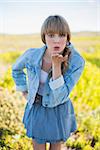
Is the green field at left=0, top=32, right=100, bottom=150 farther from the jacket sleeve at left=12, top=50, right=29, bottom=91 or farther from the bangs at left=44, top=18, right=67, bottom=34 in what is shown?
the bangs at left=44, top=18, right=67, bottom=34

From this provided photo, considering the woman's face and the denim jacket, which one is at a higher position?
the woman's face

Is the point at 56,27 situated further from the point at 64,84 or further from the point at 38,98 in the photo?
the point at 38,98

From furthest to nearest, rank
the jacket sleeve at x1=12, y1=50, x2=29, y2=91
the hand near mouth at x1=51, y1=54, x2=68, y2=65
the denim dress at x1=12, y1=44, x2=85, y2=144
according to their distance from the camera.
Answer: the jacket sleeve at x1=12, y1=50, x2=29, y2=91, the denim dress at x1=12, y1=44, x2=85, y2=144, the hand near mouth at x1=51, y1=54, x2=68, y2=65

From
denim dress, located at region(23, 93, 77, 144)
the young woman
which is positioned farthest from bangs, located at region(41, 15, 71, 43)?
denim dress, located at region(23, 93, 77, 144)

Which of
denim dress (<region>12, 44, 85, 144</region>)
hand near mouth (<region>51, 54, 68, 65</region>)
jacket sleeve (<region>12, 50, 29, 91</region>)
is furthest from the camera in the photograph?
jacket sleeve (<region>12, 50, 29, 91</region>)

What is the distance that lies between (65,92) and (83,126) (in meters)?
1.82

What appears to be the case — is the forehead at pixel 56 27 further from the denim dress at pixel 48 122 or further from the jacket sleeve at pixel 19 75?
the denim dress at pixel 48 122

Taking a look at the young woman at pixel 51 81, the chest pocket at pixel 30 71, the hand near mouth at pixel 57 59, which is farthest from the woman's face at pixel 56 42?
the chest pocket at pixel 30 71

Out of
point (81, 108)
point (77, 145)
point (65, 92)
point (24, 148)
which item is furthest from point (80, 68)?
point (81, 108)

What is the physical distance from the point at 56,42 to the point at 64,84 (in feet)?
0.99

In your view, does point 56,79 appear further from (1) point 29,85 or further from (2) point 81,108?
(2) point 81,108

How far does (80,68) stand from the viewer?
3221mm

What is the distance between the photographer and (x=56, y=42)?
309 cm

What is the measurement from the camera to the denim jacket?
10.1ft
